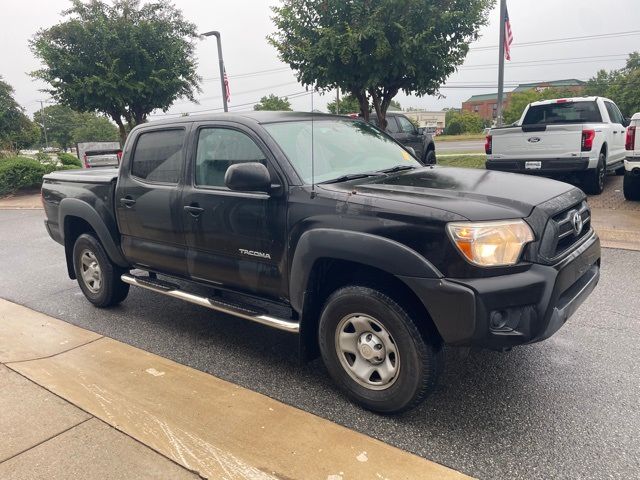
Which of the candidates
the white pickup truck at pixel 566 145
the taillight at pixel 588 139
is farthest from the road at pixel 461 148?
the taillight at pixel 588 139

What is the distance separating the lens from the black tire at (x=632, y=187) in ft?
28.7

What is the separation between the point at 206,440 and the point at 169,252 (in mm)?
1811

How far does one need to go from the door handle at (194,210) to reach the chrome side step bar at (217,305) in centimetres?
66

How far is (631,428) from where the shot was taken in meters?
2.80

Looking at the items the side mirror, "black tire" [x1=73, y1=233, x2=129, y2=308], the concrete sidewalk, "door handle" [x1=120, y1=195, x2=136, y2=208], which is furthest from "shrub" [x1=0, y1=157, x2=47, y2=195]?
the side mirror

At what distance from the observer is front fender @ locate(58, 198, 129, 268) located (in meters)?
4.81

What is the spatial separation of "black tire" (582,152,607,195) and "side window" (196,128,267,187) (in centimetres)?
793

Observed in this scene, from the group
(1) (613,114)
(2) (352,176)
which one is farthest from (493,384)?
(1) (613,114)

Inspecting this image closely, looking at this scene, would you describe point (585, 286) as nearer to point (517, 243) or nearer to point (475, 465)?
point (517, 243)

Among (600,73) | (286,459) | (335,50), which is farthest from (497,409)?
(600,73)

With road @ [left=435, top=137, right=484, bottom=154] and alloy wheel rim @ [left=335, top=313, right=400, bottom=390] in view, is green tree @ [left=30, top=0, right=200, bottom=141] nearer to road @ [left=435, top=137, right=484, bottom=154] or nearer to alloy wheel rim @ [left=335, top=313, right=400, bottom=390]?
road @ [left=435, top=137, right=484, bottom=154]

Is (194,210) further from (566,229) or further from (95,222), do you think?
(566,229)

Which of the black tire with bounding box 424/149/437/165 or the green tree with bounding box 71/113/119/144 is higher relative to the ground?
the green tree with bounding box 71/113/119/144

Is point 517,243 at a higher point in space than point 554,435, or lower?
higher
